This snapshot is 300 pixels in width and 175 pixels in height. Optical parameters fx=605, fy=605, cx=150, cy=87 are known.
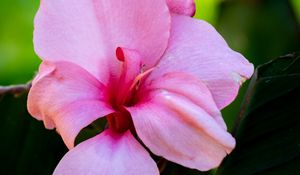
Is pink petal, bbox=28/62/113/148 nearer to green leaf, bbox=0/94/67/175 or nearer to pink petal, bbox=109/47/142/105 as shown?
pink petal, bbox=109/47/142/105

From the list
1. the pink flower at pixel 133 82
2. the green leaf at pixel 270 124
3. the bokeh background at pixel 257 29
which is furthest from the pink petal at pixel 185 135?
the bokeh background at pixel 257 29

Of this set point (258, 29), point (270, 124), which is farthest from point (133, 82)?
point (258, 29)

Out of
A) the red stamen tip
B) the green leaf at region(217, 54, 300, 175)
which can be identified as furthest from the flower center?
the green leaf at region(217, 54, 300, 175)

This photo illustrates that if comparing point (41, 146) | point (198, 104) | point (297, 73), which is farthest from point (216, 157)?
point (41, 146)

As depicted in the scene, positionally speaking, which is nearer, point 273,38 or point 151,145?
point 151,145

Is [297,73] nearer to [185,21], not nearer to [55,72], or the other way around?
[185,21]

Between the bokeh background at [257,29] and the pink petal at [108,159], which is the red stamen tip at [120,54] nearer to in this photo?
the pink petal at [108,159]
